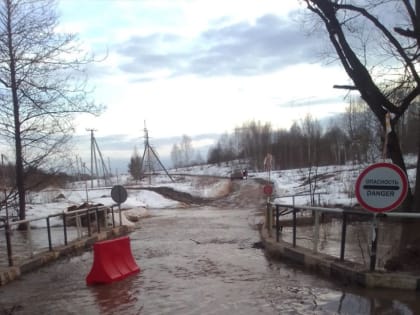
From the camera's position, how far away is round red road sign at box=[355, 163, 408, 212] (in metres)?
7.21


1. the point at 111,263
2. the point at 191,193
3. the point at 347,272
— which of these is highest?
the point at 111,263

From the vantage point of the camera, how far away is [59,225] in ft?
67.9

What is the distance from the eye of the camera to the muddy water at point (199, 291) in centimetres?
673

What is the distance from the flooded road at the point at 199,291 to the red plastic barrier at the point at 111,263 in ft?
0.64

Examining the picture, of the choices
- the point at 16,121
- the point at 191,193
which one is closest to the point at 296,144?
the point at 191,193

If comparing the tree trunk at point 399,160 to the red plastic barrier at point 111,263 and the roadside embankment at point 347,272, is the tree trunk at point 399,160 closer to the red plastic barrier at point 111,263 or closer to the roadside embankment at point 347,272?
the roadside embankment at point 347,272

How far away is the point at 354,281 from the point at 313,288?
670 mm

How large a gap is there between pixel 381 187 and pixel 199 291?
3396 millimetres

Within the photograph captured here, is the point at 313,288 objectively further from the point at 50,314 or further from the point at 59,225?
the point at 59,225

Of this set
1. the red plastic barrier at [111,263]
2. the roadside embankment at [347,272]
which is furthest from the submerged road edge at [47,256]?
the roadside embankment at [347,272]

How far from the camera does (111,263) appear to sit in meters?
9.27

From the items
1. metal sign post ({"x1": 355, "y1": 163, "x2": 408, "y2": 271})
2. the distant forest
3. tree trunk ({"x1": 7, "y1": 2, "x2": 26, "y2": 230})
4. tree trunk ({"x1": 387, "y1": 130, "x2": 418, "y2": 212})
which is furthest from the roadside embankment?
the distant forest

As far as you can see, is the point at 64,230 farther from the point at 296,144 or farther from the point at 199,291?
the point at 296,144

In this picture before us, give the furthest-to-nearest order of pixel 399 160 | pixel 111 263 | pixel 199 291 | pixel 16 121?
pixel 16 121, pixel 399 160, pixel 111 263, pixel 199 291
